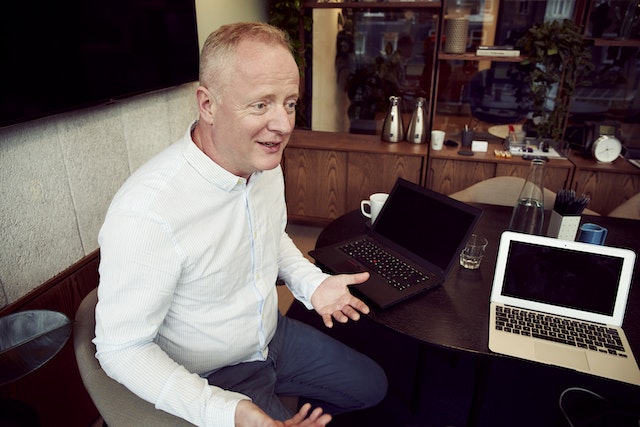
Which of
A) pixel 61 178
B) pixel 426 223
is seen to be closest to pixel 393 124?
pixel 426 223

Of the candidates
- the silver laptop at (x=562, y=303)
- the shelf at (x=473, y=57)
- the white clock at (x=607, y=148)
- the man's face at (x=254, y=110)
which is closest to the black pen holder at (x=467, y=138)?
the shelf at (x=473, y=57)

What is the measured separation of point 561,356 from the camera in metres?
1.01

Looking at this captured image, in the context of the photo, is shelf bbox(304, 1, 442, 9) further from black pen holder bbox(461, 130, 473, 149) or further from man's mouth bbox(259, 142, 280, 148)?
man's mouth bbox(259, 142, 280, 148)

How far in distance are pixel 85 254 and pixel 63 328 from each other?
0.96 m

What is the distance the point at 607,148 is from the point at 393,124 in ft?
Answer: 4.50

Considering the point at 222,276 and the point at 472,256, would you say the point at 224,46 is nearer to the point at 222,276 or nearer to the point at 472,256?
the point at 222,276

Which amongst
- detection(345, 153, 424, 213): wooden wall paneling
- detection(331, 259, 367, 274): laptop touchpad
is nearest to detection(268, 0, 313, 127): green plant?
detection(345, 153, 424, 213): wooden wall paneling

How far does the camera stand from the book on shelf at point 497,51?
2.82m

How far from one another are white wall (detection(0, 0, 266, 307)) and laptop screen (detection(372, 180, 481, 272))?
1161 mm

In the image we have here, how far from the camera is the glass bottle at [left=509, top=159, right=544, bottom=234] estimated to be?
146 cm

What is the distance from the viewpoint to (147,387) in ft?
2.92

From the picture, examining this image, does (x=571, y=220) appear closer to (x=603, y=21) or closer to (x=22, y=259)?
(x=22, y=259)

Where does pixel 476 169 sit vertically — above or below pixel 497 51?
below

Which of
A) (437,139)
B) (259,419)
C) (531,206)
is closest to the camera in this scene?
(259,419)
